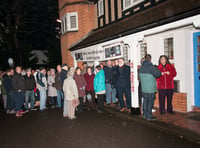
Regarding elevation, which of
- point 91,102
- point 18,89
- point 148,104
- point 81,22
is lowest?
point 91,102

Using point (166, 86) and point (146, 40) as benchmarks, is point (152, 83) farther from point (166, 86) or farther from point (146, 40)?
point (146, 40)

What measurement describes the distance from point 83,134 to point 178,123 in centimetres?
302

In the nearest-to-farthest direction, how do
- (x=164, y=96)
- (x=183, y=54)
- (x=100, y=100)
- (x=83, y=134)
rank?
(x=83, y=134) < (x=164, y=96) < (x=183, y=54) < (x=100, y=100)

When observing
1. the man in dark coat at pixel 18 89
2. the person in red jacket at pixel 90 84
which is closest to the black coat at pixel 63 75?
the person in red jacket at pixel 90 84

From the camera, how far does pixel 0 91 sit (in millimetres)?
9547

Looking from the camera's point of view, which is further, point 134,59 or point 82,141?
point 134,59

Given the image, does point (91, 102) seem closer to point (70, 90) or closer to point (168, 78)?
point (70, 90)

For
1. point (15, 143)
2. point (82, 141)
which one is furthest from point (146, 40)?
point (15, 143)

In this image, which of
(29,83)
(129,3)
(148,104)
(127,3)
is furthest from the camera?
(127,3)

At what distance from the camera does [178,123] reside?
5500mm

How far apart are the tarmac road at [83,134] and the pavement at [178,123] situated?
215 mm

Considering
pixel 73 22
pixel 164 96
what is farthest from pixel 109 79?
pixel 73 22

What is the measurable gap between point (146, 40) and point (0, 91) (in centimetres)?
826

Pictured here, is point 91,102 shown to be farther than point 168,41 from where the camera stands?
Yes
